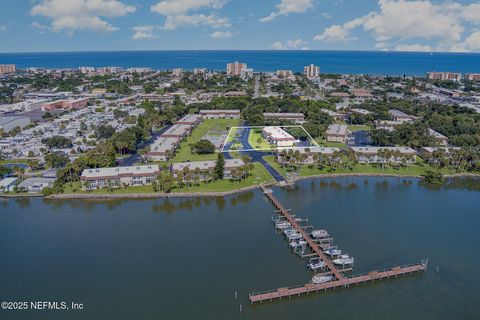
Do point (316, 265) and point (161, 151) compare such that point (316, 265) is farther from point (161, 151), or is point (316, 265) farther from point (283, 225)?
point (161, 151)

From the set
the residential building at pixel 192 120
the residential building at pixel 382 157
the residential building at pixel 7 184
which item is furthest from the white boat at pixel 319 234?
the residential building at pixel 192 120

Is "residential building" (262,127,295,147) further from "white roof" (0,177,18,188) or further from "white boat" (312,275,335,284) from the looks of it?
"white roof" (0,177,18,188)

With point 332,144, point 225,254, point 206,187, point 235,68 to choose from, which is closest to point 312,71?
point 235,68

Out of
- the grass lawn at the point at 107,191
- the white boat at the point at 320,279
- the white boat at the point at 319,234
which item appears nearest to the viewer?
the white boat at the point at 320,279

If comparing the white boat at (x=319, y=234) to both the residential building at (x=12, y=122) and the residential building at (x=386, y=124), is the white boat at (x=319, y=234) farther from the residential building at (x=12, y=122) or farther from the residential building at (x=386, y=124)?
the residential building at (x=12, y=122)

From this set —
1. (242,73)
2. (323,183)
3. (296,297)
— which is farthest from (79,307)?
(242,73)

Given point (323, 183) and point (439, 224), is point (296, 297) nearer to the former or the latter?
point (439, 224)

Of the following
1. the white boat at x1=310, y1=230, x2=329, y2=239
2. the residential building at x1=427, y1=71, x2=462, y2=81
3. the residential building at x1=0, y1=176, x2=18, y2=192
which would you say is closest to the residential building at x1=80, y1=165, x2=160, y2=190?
the residential building at x1=0, y1=176, x2=18, y2=192
